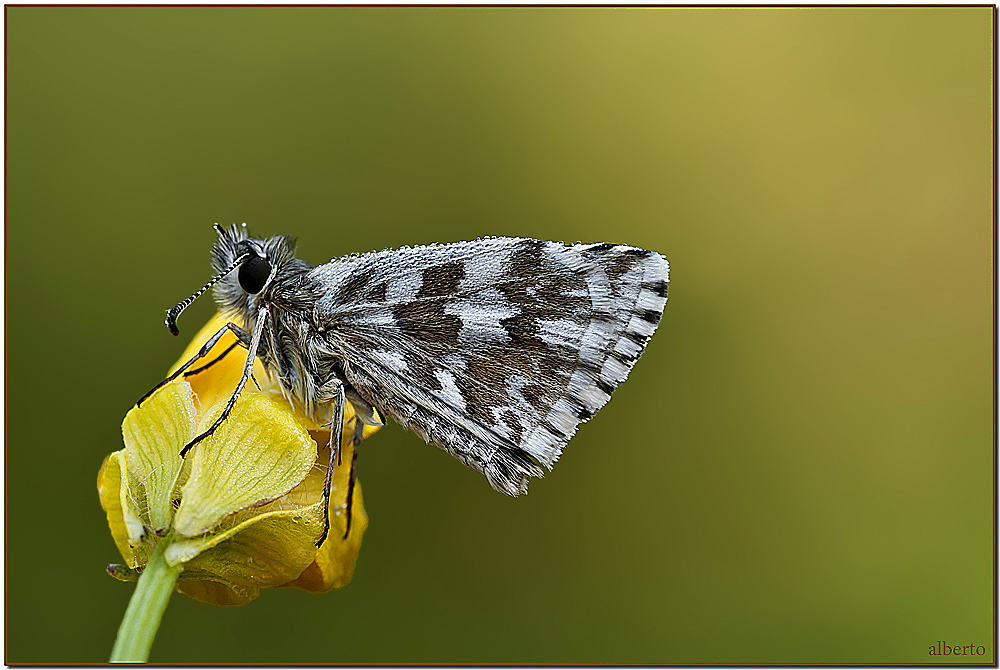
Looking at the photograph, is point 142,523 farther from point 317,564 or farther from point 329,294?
point 329,294

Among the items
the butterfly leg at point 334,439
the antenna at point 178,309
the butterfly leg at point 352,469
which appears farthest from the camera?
the antenna at point 178,309

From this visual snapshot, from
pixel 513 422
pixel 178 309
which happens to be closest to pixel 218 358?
pixel 178 309

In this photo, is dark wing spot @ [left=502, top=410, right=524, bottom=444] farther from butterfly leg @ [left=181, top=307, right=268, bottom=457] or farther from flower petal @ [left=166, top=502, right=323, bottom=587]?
butterfly leg @ [left=181, top=307, right=268, bottom=457]

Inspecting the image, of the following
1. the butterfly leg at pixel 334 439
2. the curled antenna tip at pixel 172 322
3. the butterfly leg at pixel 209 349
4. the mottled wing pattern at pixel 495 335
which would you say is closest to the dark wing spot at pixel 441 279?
the mottled wing pattern at pixel 495 335

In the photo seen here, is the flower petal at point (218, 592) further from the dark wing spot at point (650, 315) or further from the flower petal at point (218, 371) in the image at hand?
the dark wing spot at point (650, 315)

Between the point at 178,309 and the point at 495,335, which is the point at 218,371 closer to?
the point at 178,309

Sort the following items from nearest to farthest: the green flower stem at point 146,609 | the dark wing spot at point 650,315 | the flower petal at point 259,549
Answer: the green flower stem at point 146,609 < the flower petal at point 259,549 < the dark wing spot at point 650,315

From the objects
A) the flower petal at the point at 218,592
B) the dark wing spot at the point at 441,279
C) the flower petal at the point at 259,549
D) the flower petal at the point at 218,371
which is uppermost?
the dark wing spot at the point at 441,279
